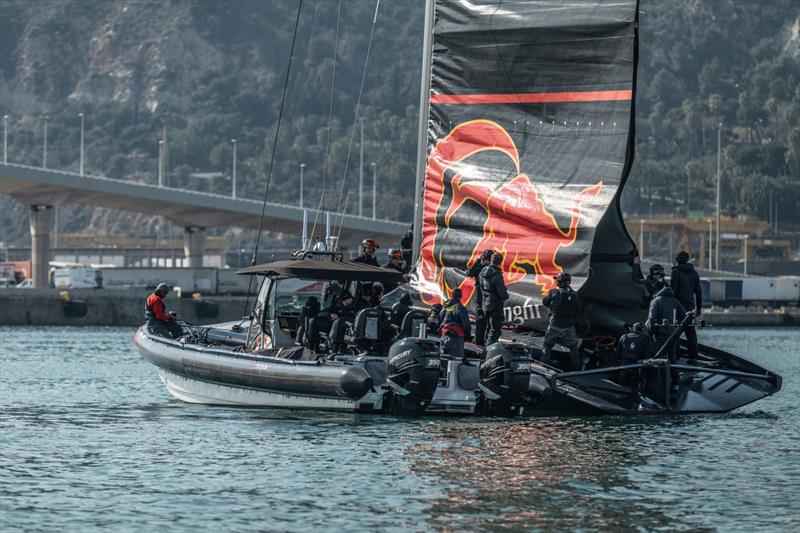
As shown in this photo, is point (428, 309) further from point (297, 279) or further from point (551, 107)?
point (551, 107)

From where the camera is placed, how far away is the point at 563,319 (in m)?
24.3

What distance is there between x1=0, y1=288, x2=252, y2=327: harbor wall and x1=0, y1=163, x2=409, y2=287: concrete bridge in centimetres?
1775

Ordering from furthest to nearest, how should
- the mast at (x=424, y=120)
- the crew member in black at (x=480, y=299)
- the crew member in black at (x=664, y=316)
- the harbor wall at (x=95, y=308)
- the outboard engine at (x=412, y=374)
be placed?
the harbor wall at (x=95, y=308), the mast at (x=424, y=120), the crew member in black at (x=480, y=299), the crew member in black at (x=664, y=316), the outboard engine at (x=412, y=374)

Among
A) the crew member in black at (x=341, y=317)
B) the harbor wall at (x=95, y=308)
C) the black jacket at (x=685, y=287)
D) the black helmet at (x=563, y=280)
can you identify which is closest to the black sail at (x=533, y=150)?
the black helmet at (x=563, y=280)

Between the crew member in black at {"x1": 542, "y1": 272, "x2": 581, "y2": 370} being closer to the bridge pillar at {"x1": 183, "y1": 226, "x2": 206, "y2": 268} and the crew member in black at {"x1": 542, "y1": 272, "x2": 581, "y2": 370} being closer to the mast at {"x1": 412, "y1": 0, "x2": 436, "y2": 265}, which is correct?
the mast at {"x1": 412, "y1": 0, "x2": 436, "y2": 265}

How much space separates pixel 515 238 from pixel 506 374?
3421 mm

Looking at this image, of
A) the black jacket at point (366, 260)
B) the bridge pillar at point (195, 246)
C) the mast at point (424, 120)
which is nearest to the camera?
the mast at point (424, 120)

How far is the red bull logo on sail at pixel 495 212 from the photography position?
82.8 ft

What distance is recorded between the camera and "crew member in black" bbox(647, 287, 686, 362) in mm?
24594

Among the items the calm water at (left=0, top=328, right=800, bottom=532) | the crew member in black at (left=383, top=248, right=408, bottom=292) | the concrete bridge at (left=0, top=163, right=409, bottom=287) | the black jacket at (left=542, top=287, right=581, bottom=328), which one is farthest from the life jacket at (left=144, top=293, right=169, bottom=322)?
the concrete bridge at (left=0, top=163, right=409, bottom=287)

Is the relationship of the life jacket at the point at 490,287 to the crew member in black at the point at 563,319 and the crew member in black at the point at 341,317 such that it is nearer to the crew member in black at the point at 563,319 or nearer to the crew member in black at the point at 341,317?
the crew member in black at the point at 563,319

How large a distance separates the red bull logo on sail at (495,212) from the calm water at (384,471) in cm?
274

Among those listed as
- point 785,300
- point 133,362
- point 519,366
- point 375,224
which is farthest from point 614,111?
point 375,224

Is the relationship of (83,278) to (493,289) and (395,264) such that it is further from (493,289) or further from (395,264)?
(493,289)
